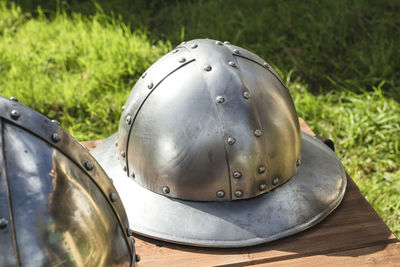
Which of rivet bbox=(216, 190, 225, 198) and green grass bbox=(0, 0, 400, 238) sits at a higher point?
rivet bbox=(216, 190, 225, 198)

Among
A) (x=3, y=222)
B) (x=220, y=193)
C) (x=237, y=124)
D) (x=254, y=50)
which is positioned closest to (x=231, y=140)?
(x=237, y=124)

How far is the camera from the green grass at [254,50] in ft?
8.71

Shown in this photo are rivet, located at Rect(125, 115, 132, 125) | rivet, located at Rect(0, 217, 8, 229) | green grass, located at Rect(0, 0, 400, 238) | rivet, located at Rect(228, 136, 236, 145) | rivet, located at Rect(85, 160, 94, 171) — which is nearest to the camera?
rivet, located at Rect(0, 217, 8, 229)

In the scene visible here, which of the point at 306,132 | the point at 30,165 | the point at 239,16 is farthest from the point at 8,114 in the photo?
the point at 239,16

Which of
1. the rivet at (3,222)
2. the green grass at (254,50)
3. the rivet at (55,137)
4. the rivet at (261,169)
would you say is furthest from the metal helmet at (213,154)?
the green grass at (254,50)

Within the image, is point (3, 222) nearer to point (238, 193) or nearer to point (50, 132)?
point (50, 132)

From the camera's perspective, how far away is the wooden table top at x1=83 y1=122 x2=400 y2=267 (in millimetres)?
1330

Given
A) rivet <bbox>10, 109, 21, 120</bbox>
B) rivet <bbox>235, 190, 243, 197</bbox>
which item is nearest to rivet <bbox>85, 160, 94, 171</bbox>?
rivet <bbox>10, 109, 21, 120</bbox>

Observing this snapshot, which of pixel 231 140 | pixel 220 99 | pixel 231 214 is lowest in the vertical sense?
pixel 231 214

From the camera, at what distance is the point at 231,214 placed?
1.35m

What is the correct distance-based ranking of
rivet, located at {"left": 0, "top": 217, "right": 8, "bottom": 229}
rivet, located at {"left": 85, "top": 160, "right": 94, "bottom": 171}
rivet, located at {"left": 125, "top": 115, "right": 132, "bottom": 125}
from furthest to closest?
1. rivet, located at {"left": 125, "top": 115, "right": 132, "bottom": 125}
2. rivet, located at {"left": 85, "top": 160, "right": 94, "bottom": 171}
3. rivet, located at {"left": 0, "top": 217, "right": 8, "bottom": 229}

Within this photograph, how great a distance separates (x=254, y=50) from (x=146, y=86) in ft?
6.84

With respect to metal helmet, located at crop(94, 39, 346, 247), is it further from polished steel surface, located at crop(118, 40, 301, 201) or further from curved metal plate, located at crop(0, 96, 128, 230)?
curved metal plate, located at crop(0, 96, 128, 230)

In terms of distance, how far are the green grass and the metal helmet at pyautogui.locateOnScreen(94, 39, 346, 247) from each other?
102 cm
